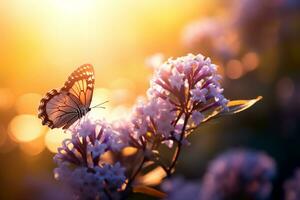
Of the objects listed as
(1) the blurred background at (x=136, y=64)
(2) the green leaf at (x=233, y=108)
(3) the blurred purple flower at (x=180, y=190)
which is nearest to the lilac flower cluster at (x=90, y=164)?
(2) the green leaf at (x=233, y=108)

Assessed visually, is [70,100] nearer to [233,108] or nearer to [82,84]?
[82,84]

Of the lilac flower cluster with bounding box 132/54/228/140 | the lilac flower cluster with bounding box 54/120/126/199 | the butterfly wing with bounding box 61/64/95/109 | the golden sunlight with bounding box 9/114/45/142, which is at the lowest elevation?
the golden sunlight with bounding box 9/114/45/142

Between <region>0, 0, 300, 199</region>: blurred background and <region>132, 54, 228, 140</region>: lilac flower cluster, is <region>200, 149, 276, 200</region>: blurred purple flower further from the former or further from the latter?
<region>132, 54, 228, 140</region>: lilac flower cluster

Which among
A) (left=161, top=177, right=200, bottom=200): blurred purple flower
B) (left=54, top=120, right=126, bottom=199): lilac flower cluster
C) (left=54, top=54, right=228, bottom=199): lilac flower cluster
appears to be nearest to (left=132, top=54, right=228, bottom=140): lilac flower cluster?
(left=54, top=54, right=228, bottom=199): lilac flower cluster

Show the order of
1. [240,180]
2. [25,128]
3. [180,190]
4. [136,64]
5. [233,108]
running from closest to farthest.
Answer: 1. [233,108]
2. [240,180]
3. [180,190]
4. [25,128]
5. [136,64]

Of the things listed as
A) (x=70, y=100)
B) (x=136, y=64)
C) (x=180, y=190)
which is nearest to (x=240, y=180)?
(x=180, y=190)

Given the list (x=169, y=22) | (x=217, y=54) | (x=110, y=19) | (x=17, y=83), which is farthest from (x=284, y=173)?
(x=110, y=19)
